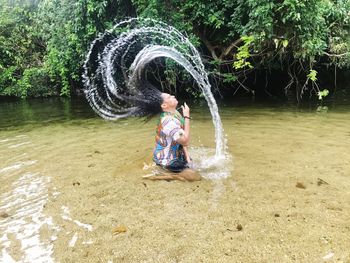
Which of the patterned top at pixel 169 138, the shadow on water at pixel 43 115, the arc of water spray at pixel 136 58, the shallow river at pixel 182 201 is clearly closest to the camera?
the shallow river at pixel 182 201

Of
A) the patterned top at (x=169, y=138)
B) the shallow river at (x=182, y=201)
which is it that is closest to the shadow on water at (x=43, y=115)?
the shallow river at (x=182, y=201)

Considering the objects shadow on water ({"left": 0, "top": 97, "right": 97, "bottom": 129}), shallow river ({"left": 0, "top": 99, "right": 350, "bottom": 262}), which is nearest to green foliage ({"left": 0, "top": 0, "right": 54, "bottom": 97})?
shadow on water ({"left": 0, "top": 97, "right": 97, "bottom": 129})

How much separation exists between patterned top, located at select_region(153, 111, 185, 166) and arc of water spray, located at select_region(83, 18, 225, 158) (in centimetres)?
63

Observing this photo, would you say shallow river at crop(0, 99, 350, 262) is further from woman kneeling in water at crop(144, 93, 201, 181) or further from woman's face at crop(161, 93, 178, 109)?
woman's face at crop(161, 93, 178, 109)

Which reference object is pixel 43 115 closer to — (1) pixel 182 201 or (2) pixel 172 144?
(2) pixel 172 144

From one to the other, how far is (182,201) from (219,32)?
805cm

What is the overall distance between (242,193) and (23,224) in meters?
2.49

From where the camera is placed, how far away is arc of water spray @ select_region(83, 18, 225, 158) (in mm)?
5688

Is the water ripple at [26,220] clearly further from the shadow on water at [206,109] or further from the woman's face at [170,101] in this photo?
the shadow on water at [206,109]

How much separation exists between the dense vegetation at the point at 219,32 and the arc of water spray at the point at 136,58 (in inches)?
18.2

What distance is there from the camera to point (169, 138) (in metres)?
4.86

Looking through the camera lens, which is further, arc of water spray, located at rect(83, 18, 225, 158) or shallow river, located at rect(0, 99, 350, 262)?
arc of water spray, located at rect(83, 18, 225, 158)

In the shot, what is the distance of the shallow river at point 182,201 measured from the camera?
127 inches

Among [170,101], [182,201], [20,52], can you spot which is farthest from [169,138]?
[20,52]
